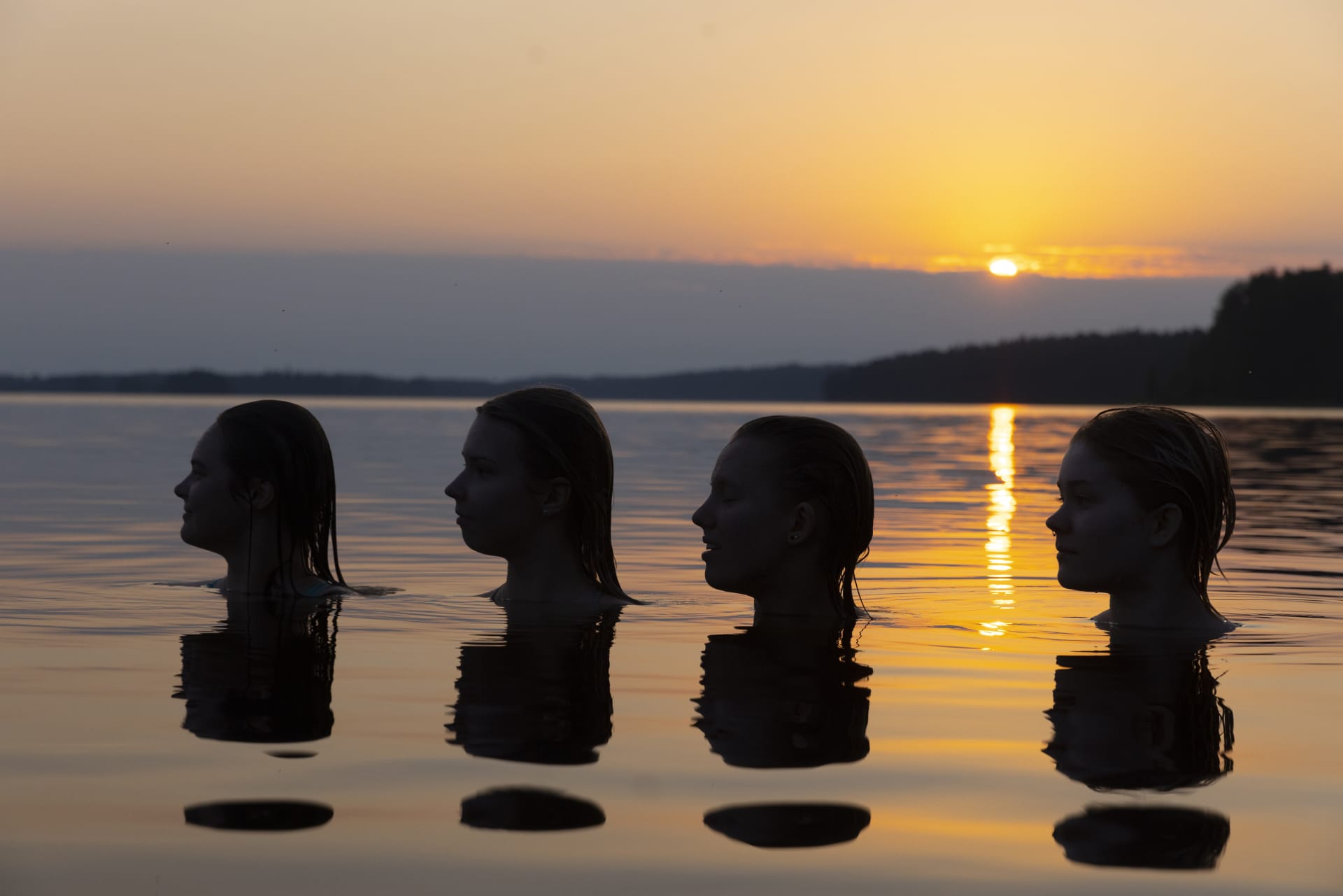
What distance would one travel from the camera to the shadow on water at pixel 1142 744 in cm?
327

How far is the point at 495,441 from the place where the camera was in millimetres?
7457

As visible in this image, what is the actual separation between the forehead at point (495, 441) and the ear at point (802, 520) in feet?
4.66

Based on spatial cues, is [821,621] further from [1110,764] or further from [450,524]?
[450,524]

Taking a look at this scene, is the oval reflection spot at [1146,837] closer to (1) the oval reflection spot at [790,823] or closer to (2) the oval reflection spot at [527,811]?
(1) the oval reflection spot at [790,823]

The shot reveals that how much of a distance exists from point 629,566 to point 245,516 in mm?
3310

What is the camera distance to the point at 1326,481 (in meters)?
21.8

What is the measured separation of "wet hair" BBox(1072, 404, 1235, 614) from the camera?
6.53 meters

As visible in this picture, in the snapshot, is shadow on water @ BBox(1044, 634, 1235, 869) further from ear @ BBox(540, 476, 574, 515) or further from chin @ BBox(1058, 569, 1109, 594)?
ear @ BBox(540, 476, 574, 515)

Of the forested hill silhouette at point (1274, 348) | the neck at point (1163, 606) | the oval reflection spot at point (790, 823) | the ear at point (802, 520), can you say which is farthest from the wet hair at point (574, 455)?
the forested hill silhouette at point (1274, 348)

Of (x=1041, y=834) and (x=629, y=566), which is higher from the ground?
(x=629, y=566)

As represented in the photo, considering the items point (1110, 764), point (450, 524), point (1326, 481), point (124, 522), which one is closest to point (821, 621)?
point (1110, 764)

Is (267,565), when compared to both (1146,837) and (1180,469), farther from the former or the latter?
(1146,837)

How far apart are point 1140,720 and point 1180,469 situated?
217cm

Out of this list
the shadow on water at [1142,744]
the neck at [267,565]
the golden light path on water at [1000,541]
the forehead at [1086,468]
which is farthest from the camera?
the golden light path on water at [1000,541]
